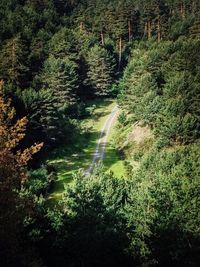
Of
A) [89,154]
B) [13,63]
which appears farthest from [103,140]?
[13,63]

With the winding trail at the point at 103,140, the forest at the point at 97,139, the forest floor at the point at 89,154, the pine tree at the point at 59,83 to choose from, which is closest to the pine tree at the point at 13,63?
the forest at the point at 97,139

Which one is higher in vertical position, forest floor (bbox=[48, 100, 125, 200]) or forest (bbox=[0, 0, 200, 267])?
forest (bbox=[0, 0, 200, 267])

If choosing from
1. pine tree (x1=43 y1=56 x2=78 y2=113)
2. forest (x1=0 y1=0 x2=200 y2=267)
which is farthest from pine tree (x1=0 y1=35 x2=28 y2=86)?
pine tree (x1=43 y1=56 x2=78 y2=113)

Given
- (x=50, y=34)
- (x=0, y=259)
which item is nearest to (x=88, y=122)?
(x=50, y=34)

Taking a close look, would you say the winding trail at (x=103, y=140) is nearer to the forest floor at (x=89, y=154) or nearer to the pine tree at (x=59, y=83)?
the forest floor at (x=89, y=154)

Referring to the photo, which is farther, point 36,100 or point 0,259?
point 36,100

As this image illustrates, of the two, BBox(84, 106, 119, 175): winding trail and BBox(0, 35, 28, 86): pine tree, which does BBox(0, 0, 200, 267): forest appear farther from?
BBox(84, 106, 119, 175): winding trail

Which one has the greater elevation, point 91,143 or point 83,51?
point 83,51

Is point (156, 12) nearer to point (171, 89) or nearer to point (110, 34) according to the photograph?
point (110, 34)
